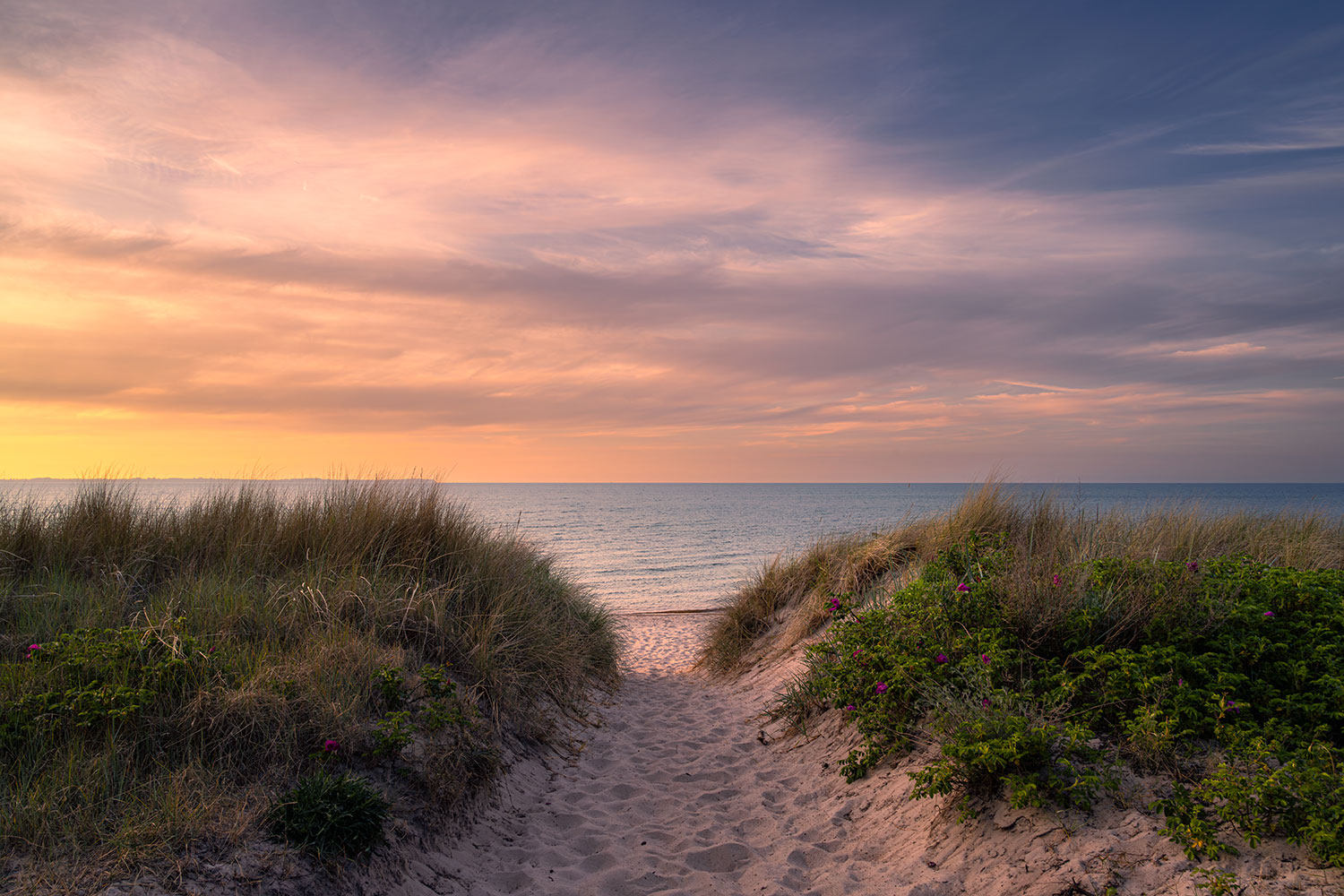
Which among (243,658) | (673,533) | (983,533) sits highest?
(983,533)

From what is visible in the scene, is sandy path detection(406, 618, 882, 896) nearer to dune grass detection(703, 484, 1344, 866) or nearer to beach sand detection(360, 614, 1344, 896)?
beach sand detection(360, 614, 1344, 896)

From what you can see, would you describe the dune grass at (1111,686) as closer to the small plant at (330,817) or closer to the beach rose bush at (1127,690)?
the beach rose bush at (1127,690)

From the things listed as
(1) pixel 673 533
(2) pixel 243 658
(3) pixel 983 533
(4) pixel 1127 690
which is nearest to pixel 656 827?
(2) pixel 243 658

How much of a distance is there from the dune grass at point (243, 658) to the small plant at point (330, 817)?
163 mm

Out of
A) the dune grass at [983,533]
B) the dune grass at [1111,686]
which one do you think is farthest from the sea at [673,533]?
the dune grass at [1111,686]

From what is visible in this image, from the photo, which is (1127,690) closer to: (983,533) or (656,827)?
(656,827)

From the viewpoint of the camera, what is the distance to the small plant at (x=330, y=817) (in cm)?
374

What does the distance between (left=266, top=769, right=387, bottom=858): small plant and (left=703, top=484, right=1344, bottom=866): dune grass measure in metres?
3.26

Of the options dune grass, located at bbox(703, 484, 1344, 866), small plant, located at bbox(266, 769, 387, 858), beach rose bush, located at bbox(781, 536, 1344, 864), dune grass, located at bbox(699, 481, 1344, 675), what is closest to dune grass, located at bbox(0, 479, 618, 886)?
small plant, located at bbox(266, 769, 387, 858)

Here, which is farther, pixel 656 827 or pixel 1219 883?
pixel 656 827

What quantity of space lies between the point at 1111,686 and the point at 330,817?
4722mm

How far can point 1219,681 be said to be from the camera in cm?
420

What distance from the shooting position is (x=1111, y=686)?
4.43 meters

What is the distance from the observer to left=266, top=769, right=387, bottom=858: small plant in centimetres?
374
